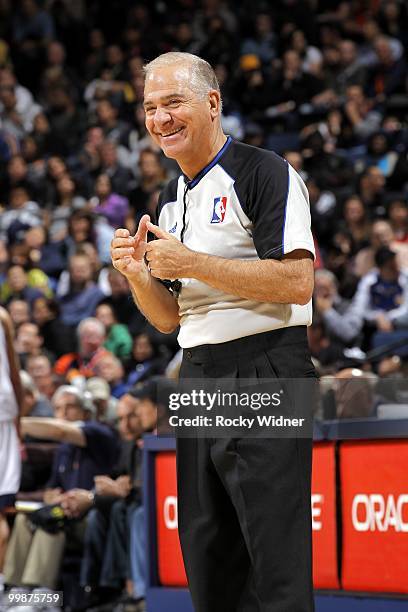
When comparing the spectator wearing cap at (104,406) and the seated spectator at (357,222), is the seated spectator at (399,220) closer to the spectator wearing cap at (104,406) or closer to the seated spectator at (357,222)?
the seated spectator at (357,222)

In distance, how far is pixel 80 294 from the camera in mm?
12375

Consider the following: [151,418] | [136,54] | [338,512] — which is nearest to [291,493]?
[338,512]

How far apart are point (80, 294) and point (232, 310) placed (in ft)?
30.0

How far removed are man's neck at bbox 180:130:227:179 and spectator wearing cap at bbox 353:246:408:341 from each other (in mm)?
6945

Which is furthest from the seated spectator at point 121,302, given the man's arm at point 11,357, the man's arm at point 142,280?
the man's arm at point 142,280

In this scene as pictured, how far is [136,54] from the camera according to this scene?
17.5 meters

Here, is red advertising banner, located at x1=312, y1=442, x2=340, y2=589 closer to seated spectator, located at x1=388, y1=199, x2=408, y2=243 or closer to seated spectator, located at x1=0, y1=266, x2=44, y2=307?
seated spectator, located at x1=388, y1=199, x2=408, y2=243

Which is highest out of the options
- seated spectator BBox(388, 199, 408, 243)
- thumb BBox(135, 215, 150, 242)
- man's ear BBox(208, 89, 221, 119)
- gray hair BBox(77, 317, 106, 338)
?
seated spectator BBox(388, 199, 408, 243)

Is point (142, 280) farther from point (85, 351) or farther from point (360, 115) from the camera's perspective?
point (360, 115)

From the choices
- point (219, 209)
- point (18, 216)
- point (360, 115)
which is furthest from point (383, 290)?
point (219, 209)

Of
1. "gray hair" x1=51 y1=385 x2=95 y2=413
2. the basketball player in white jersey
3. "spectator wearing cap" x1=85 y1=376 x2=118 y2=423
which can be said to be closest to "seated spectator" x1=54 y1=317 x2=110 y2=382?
"spectator wearing cap" x1=85 y1=376 x2=118 y2=423

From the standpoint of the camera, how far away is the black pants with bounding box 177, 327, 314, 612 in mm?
3230

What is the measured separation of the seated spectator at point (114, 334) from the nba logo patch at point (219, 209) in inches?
303

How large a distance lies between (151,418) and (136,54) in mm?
10765
